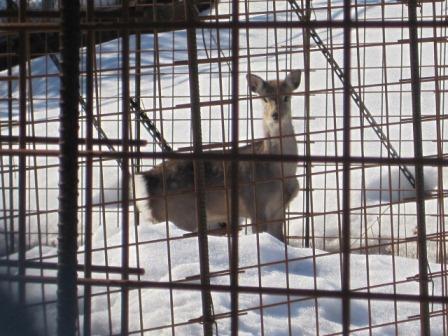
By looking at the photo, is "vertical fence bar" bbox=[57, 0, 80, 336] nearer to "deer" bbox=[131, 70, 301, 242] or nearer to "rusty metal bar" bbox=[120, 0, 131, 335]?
"rusty metal bar" bbox=[120, 0, 131, 335]

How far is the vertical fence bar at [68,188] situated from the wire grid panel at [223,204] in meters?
0.07

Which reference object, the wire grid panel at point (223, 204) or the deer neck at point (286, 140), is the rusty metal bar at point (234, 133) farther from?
the deer neck at point (286, 140)

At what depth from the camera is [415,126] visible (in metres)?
3.60

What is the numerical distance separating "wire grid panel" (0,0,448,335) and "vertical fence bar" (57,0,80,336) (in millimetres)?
68

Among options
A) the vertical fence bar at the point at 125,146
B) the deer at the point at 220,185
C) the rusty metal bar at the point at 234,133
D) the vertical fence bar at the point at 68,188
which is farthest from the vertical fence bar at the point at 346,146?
the deer at the point at 220,185

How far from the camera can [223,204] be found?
1030 centimetres

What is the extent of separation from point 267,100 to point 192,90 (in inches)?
246

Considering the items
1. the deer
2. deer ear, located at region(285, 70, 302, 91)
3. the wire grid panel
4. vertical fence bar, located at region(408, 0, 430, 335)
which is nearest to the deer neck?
the deer

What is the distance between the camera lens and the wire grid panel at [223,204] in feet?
9.67

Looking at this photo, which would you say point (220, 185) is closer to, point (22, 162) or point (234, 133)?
point (22, 162)

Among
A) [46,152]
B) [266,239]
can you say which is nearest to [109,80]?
[266,239]

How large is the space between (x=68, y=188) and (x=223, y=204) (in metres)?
7.47

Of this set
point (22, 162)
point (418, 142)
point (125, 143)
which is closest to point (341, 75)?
point (418, 142)

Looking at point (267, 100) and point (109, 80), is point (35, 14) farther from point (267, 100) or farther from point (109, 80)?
point (109, 80)
